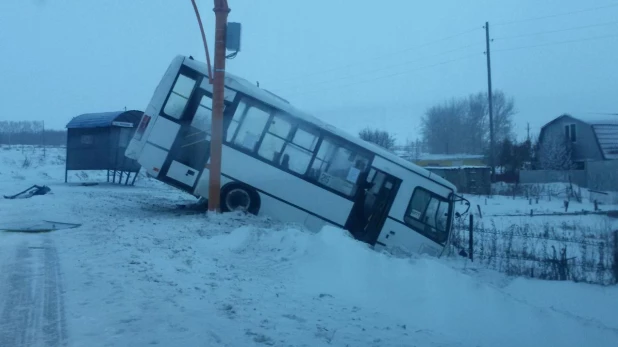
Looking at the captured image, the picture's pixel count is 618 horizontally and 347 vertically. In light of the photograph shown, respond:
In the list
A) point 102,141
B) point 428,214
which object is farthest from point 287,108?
point 102,141

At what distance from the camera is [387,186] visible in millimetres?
17469

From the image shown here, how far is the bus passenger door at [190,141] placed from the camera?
17234mm

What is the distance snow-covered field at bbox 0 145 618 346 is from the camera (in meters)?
6.18

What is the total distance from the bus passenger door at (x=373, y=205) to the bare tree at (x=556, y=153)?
32246mm

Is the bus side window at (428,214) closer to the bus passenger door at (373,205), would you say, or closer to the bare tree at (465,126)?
the bus passenger door at (373,205)

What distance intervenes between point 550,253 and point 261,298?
9.51m

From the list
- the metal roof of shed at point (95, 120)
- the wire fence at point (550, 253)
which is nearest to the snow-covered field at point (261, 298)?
the wire fence at point (550, 253)

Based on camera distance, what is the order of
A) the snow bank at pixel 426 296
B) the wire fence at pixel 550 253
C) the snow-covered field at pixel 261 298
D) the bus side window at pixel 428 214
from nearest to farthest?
the snow-covered field at pixel 261 298, the snow bank at pixel 426 296, the wire fence at pixel 550 253, the bus side window at pixel 428 214

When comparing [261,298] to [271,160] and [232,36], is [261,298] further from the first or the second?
[271,160]

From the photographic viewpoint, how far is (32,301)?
284 inches

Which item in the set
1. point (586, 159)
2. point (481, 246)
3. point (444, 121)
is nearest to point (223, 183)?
point (481, 246)

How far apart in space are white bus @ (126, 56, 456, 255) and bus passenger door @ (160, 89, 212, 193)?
0.09ft

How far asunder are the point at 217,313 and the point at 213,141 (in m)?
9.14

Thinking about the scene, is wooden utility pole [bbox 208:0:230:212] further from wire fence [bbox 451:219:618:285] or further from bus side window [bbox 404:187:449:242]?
wire fence [bbox 451:219:618:285]
